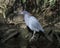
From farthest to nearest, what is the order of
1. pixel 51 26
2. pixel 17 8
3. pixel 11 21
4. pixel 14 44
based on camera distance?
pixel 17 8 < pixel 11 21 < pixel 51 26 < pixel 14 44

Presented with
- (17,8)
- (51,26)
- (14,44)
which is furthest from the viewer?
(17,8)

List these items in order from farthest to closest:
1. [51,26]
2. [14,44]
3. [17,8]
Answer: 1. [17,8]
2. [51,26]
3. [14,44]

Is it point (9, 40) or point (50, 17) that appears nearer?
point (9, 40)

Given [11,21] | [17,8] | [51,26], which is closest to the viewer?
[51,26]

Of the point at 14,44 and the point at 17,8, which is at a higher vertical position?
the point at 17,8

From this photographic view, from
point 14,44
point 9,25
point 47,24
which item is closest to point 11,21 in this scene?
point 9,25

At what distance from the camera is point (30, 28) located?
7.01 meters

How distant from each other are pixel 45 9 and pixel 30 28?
1.99m

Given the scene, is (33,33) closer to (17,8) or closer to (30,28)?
(30,28)

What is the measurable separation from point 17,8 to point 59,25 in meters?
1.79

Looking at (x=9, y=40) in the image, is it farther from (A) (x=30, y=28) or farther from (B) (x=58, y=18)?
(B) (x=58, y=18)

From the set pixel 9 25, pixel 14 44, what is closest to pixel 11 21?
pixel 9 25

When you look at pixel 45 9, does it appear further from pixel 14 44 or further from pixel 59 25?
pixel 14 44

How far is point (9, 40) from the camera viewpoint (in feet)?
23.0
